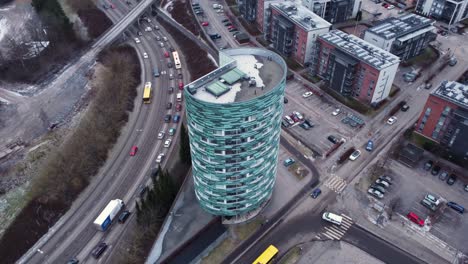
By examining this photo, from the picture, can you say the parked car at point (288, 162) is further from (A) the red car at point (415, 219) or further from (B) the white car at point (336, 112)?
(A) the red car at point (415, 219)

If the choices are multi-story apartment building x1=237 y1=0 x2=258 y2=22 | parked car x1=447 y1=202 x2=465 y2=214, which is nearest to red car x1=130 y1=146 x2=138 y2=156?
parked car x1=447 y1=202 x2=465 y2=214

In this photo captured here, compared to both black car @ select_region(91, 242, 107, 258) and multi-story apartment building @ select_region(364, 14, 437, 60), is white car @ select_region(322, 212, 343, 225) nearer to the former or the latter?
black car @ select_region(91, 242, 107, 258)

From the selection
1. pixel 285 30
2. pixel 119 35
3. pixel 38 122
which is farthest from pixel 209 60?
pixel 38 122

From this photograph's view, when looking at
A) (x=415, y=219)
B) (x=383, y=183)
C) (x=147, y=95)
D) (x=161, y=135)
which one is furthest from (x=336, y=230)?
(x=147, y=95)

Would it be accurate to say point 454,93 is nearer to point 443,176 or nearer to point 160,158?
point 443,176

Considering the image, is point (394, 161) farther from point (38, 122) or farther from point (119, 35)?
point (119, 35)
